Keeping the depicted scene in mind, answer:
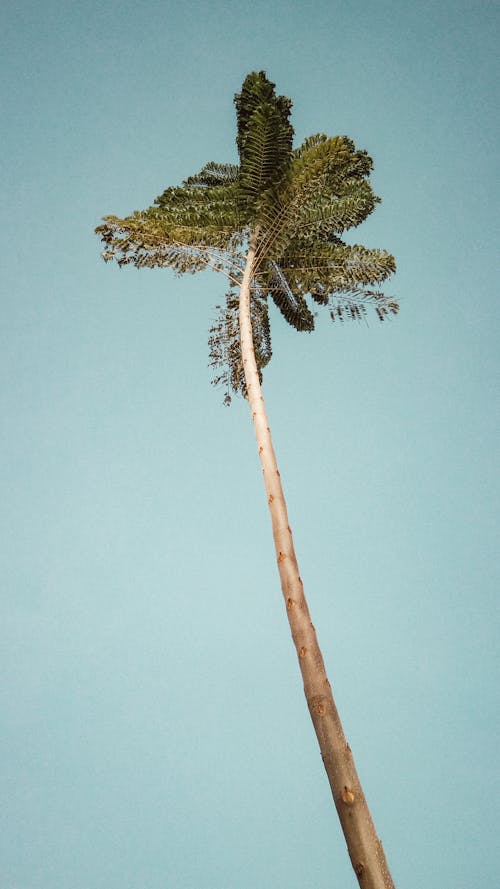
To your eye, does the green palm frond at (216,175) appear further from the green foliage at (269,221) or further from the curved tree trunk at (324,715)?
the curved tree trunk at (324,715)

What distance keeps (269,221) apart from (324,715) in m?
8.28

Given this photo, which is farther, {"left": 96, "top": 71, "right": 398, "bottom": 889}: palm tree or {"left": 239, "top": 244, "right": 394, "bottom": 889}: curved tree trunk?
{"left": 96, "top": 71, "right": 398, "bottom": 889}: palm tree

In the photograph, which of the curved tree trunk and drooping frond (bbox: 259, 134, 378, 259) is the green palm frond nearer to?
drooping frond (bbox: 259, 134, 378, 259)

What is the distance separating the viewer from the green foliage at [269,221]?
28.5ft

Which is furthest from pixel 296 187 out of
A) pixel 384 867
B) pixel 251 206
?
pixel 384 867

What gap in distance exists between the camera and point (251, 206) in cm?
928

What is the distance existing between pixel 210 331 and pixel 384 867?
29.9 feet

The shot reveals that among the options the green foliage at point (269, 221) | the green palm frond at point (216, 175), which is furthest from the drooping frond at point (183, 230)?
the green palm frond at point (216, 175)

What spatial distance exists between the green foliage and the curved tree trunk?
441 cm

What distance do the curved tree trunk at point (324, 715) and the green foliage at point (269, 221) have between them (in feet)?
14.5

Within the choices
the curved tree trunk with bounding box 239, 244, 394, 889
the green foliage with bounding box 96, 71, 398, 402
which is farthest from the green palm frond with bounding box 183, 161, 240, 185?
the curved tree trunk with bounding box 239, 244, 394, 889

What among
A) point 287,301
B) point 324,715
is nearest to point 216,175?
point 287,301

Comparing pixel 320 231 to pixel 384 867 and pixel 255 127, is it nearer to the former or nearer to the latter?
pixel 255 127

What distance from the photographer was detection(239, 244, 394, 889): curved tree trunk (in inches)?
152
